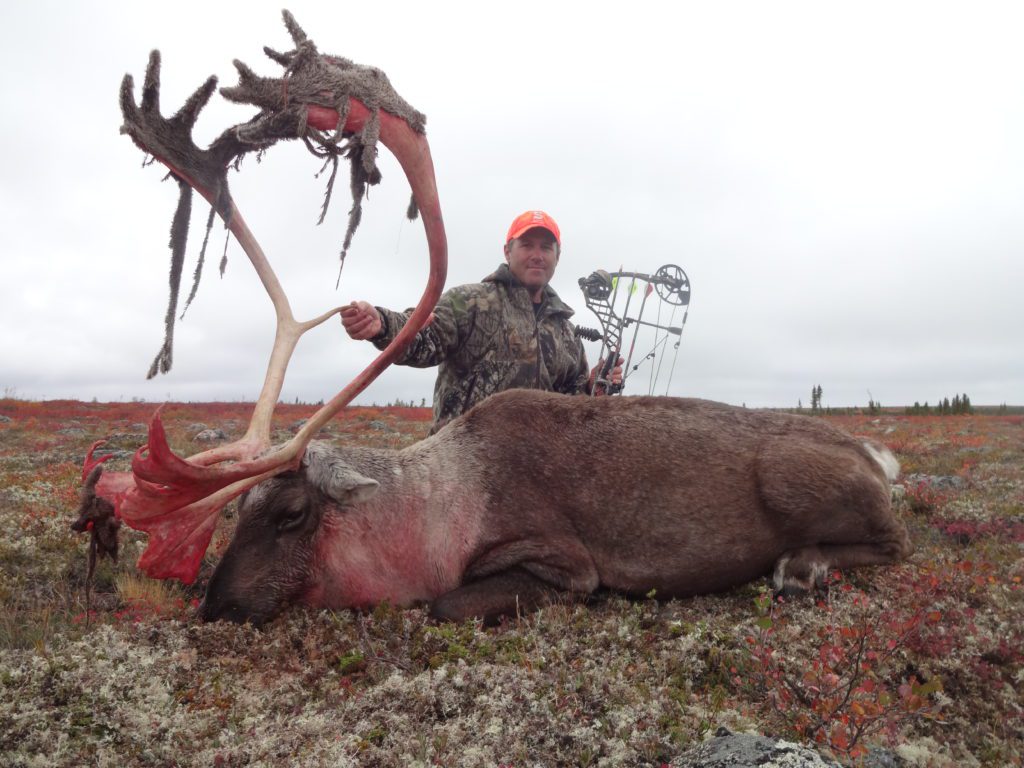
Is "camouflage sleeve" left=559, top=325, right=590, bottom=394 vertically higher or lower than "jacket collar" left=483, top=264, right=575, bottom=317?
lower

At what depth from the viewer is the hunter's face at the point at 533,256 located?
22.6ft

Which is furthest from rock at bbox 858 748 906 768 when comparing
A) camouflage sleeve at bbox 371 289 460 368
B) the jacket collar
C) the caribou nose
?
the jacket collar

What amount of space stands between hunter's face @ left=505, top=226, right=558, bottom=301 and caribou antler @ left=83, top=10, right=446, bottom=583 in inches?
116

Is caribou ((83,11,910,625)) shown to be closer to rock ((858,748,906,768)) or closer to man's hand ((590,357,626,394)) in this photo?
rock ((858,748,906,768))

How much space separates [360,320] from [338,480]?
→ 4.32 ft

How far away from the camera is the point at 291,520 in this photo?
159 inches

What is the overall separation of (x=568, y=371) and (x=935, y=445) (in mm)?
11665

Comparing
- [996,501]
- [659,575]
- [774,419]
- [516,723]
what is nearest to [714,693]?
[516,723]

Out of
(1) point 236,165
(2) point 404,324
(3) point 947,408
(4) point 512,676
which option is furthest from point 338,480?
(3) point 947,408

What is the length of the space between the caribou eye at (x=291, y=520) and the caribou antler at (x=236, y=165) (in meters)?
0.31

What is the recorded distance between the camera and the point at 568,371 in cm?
762

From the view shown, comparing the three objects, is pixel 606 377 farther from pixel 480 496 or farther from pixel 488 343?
pixel 480 496

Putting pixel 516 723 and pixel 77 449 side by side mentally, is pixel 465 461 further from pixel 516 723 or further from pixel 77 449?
pixel 77 449

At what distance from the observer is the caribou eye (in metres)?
4.01
